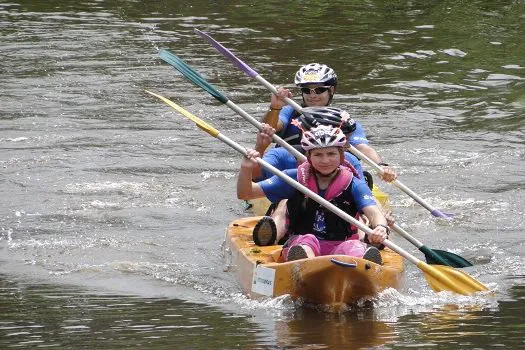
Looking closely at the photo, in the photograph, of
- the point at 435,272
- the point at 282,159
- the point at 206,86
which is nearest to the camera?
the point at 435,272

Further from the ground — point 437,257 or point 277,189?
point 277,189

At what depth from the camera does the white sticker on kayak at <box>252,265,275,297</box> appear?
30.9 feet

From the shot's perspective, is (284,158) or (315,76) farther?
(315,76)

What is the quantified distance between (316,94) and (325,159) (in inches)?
99.5

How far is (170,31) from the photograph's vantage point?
23047 millimetres

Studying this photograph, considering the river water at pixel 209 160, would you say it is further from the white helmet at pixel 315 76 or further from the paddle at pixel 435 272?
the white helmet at pixel 315 76

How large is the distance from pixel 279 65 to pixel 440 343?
1279cm

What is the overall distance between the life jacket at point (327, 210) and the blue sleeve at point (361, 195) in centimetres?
4

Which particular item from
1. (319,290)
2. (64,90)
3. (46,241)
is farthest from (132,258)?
(64,90)

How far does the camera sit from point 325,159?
9.72 m

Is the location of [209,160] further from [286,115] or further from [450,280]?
[450,280]

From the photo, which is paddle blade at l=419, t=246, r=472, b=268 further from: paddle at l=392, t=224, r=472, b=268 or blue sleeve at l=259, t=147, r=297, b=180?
blue sleeve at l=259, t=147, r=297, b=180

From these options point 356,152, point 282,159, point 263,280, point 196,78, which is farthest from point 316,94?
point 263,280

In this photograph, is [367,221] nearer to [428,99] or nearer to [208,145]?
[208,145]
